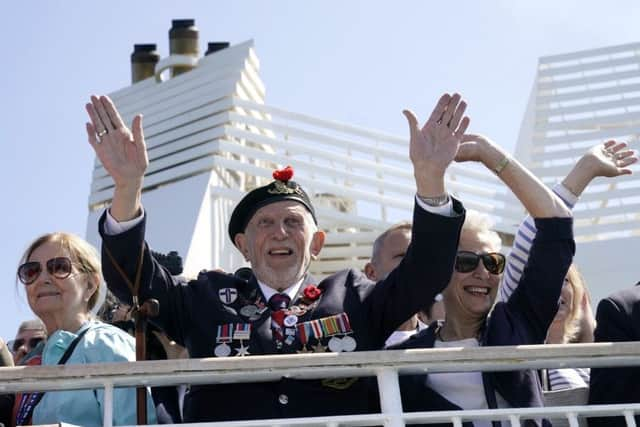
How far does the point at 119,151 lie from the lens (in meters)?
3.89

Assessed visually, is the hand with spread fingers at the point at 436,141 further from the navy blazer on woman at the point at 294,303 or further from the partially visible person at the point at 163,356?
the partially visible person at the point at 163,356

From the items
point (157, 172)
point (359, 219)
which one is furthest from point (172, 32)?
point (359, 219)

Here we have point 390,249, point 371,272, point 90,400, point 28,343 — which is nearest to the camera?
point 90,400

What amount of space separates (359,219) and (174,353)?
10459mm

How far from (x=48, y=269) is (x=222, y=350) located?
0.76 metres

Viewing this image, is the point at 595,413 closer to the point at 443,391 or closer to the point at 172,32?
the point at 443,391

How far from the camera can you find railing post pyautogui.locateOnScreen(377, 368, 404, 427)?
127 inches

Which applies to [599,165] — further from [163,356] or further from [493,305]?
[163,356]

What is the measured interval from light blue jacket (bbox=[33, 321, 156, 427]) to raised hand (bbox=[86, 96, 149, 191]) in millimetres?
555

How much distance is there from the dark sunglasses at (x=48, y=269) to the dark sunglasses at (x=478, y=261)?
4.59 feet

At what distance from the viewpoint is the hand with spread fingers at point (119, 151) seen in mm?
3850

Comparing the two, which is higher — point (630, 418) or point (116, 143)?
point (116, 143)

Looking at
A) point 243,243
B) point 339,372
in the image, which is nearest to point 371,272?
point 243,243

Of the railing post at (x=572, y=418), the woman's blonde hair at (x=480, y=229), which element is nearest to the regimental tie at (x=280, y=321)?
the woman's blonde hair at (x=480, y=229)
